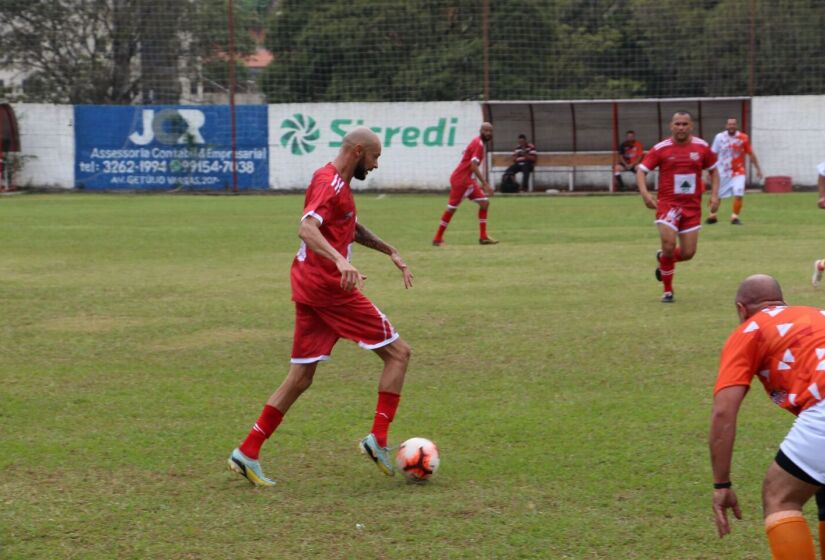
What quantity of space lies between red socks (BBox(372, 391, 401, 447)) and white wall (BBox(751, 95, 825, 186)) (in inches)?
1089

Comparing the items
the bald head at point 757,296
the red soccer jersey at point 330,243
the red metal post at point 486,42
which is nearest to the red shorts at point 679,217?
the red soccer jersey at point 330,243

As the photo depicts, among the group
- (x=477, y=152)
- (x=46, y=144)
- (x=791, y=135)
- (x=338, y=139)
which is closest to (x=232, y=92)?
(x=338, y=139)

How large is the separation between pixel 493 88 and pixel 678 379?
27.1m

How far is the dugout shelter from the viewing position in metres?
33.2

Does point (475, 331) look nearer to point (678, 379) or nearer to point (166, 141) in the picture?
point (678, 379)

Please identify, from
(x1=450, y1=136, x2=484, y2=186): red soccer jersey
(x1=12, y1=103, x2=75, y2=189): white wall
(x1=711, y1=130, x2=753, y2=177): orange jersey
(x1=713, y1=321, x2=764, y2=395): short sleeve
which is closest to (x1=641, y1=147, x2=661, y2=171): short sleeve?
(x1=450, y1=136, x2=484, y2=186): red soccer jersey

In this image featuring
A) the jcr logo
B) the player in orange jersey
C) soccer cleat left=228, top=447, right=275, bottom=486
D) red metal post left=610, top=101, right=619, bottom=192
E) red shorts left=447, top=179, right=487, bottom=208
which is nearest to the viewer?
soccer cleat left=228, top=447, right=275, bottom=486

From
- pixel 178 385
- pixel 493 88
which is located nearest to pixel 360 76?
pixel 493 88

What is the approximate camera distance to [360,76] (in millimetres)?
36344

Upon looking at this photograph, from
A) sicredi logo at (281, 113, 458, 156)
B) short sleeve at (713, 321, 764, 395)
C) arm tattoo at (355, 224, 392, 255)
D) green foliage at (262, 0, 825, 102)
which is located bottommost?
short sleeve at (713, 321, 764, 395)

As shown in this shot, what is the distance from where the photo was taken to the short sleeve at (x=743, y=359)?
452 centimetres

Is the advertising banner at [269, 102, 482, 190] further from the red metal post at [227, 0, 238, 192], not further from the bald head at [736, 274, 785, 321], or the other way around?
the bald head at [736, 274, 785, 321]

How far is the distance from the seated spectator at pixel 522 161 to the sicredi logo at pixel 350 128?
6.36ft

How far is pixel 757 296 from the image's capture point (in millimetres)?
4750
